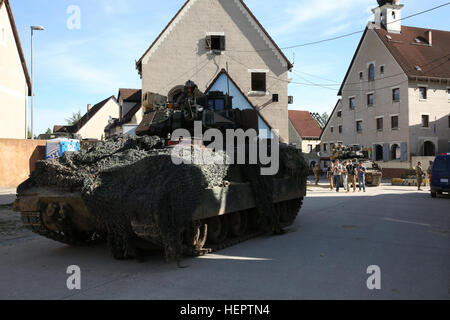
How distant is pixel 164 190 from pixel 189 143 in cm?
162

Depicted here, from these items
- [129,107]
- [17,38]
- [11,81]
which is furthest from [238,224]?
[129,107]

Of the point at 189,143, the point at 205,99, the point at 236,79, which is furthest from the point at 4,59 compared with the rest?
the point at 189,143

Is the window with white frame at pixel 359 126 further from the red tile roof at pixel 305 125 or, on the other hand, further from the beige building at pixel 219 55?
the beige building at pixel 219 55

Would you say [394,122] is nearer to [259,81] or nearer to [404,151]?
[404,151]

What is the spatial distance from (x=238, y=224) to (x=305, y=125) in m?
46.7

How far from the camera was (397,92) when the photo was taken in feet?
113

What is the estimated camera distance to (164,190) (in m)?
5.67

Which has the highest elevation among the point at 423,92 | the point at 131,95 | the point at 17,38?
the point at 17,38

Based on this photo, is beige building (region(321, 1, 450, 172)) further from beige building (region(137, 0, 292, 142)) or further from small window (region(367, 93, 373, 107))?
beige building (region(137, 0, 292, 142))

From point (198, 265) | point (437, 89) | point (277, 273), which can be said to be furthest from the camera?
point (437, 89)

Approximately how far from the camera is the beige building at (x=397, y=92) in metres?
33.6

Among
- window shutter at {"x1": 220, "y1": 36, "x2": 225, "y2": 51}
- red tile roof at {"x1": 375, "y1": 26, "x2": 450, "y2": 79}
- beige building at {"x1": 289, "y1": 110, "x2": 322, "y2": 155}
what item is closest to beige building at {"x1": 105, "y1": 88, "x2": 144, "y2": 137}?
window shutter at {"x1": 220, "y1": 36, "x2": 225, "y2": 51}

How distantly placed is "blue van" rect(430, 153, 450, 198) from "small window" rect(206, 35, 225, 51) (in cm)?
1140

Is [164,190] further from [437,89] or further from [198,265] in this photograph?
[437,89]
